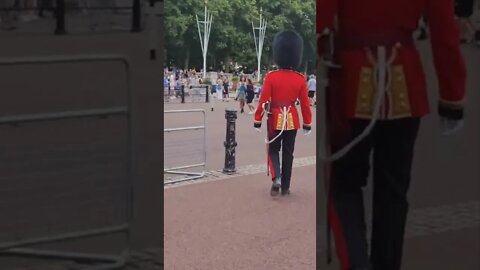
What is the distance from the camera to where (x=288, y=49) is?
688 cm

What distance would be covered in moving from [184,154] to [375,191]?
8.31m

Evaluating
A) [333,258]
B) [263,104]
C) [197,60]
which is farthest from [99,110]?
[197,60]

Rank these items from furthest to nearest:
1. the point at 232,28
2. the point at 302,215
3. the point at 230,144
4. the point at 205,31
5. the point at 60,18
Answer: the point at 232,28
the point at 205,31
the point at 230,144
the point at 302,215
the point at 60,18

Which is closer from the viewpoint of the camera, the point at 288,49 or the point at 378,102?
the point at 378,102

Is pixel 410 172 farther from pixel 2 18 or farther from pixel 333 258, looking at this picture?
pixel 2 18

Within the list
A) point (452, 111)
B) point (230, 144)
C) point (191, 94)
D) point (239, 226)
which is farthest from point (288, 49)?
point (191, 94)

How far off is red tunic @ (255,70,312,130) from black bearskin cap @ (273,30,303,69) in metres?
0.35

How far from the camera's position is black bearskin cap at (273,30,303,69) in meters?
6.70

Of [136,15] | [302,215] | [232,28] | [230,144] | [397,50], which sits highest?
[232,28]

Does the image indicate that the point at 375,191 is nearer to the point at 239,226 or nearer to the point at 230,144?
the point at 239,226

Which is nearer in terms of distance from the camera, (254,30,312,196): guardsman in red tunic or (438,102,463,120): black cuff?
(438,102,463,120): black cuff

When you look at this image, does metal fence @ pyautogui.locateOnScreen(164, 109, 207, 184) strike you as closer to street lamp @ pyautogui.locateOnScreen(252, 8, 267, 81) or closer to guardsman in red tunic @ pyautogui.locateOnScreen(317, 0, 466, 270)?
guardsman in red tunic @ pyautogui.locateOnScreen(317, 0, 466, 270)

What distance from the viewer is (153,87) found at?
2.65 metres

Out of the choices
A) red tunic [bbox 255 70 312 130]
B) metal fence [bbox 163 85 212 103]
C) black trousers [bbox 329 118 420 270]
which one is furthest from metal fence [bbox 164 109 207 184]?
metal fence [bbox 163 85 212 103]
